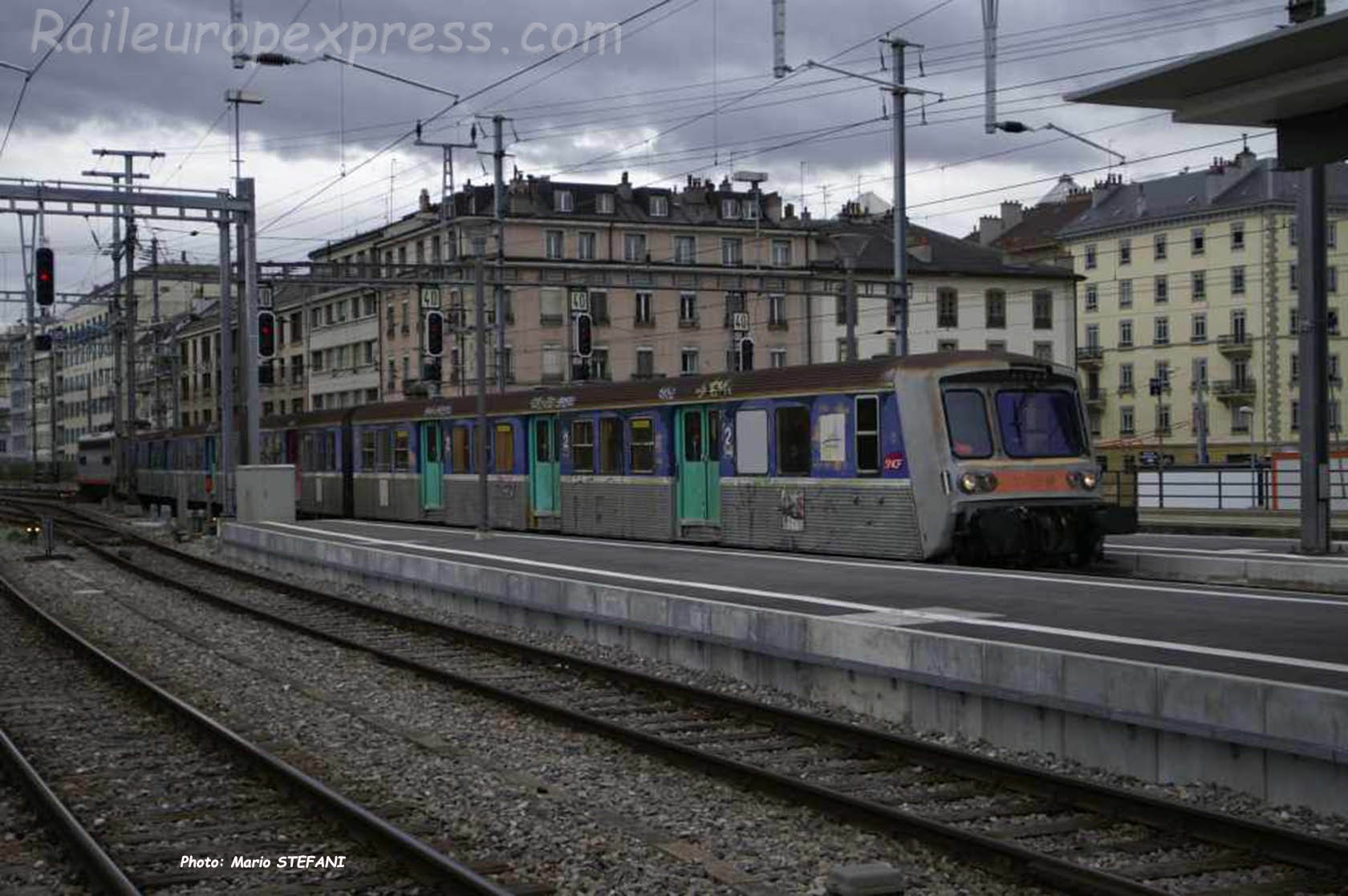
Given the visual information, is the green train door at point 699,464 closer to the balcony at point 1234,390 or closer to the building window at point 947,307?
the building window at point 947,307

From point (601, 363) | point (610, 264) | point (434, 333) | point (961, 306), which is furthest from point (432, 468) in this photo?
point (961, 306)

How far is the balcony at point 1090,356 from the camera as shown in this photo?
3155 inches

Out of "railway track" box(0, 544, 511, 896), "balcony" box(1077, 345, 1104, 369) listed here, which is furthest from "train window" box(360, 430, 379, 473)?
"balcony" box(1077, 345, 1104, 369)

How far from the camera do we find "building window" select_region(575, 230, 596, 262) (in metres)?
75.3

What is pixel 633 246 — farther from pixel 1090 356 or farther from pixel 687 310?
pixel 1090 356

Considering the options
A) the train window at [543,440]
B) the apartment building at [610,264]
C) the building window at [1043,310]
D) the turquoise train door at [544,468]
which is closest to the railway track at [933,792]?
the turquoise train door at [544,468]

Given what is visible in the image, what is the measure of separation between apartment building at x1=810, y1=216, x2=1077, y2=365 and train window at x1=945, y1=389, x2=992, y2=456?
5466cm

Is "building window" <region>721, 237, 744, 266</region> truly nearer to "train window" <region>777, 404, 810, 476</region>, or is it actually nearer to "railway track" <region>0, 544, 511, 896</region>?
"train window" <region>777, 404, 810, 476</region>

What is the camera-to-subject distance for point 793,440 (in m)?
21.3

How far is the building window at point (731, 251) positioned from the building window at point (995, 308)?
12.2 m

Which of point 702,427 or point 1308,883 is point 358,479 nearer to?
point 702,427

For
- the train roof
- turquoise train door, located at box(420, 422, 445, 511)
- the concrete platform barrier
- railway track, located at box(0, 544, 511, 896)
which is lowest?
railway track, located at box(0, 544, 511, 896)

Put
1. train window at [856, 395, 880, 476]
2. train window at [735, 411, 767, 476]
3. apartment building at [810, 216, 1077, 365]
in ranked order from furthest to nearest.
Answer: apartment building at [810, 216, 1077, 365]
train window at [735, 411, 767, 476]
train window at [856, 395, 880, 476]

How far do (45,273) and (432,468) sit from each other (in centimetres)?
842
